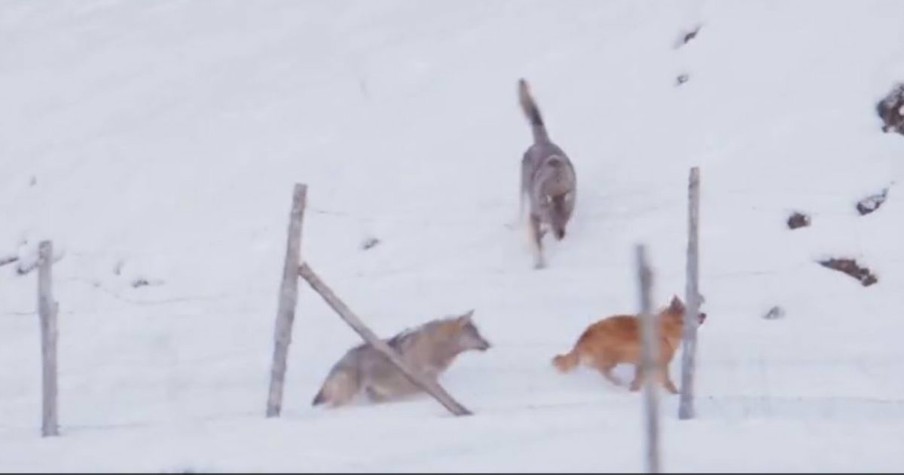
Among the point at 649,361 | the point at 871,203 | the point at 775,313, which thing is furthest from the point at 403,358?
the point at 871,203

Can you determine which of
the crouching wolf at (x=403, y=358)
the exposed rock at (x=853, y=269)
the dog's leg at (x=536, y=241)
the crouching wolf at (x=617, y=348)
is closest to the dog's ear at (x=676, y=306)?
the crouching wolf at (x=617, y=348)

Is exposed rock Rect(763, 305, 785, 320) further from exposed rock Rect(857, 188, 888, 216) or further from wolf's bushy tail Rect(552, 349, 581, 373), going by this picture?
wolf's bushy tail Rect(552, 349, 581, 373)

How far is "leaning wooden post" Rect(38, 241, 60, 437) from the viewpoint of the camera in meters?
10.6

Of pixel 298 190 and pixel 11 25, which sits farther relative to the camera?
pixel 11 25

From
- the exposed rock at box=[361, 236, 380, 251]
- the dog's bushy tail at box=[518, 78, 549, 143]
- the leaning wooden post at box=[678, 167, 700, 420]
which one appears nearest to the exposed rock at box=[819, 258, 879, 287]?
the dog's bushy tail at box=[518, 78, 549, 143]

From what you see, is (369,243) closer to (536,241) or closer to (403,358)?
(536,241)

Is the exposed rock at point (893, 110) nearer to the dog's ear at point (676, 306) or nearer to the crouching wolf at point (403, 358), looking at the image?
the dog's ear at point (676, 306)

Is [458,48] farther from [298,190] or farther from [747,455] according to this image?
[747,455]

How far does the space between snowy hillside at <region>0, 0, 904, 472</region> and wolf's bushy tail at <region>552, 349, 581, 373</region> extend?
0.09m

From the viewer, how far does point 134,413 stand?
11.9m

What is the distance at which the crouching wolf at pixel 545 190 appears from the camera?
14.5 m

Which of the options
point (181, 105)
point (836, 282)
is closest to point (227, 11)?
point (181, 105)

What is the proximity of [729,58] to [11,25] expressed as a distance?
31.4 ft

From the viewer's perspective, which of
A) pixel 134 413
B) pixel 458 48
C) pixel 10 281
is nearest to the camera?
pixel 134 413
